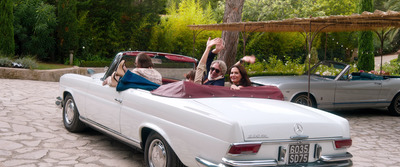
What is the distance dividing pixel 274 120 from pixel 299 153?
14.8 inches

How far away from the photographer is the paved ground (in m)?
5.14

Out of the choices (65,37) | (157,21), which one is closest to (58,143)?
(65,37)

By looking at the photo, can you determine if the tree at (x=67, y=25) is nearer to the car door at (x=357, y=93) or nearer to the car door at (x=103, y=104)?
the car door at (x=357, y=93)

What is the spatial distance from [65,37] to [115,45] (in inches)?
92.5

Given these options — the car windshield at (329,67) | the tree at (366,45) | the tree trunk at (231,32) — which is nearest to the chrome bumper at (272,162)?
the car windshield at (329,67)

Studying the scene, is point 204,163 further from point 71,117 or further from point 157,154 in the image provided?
point 71,117

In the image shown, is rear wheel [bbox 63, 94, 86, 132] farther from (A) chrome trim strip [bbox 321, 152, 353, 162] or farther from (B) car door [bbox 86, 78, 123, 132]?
(A) chrome trim strip [bbox 321, 152, 353, 162]

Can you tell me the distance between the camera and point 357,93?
9.64 metres

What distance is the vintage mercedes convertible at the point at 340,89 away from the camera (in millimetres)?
9078

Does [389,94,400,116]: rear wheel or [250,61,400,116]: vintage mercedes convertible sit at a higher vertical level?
[250,61,400,116]: vintage mercedes convertible

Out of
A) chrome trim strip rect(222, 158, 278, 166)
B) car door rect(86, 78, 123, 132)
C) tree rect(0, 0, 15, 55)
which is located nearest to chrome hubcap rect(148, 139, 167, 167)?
car door rect(86, 78, 123, 132)

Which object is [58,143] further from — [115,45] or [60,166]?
[115,45]

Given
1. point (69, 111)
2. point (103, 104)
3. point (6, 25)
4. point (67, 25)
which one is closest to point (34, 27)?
point (67, 25)

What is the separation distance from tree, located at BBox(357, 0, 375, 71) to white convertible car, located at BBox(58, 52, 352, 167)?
1680 centimetres
